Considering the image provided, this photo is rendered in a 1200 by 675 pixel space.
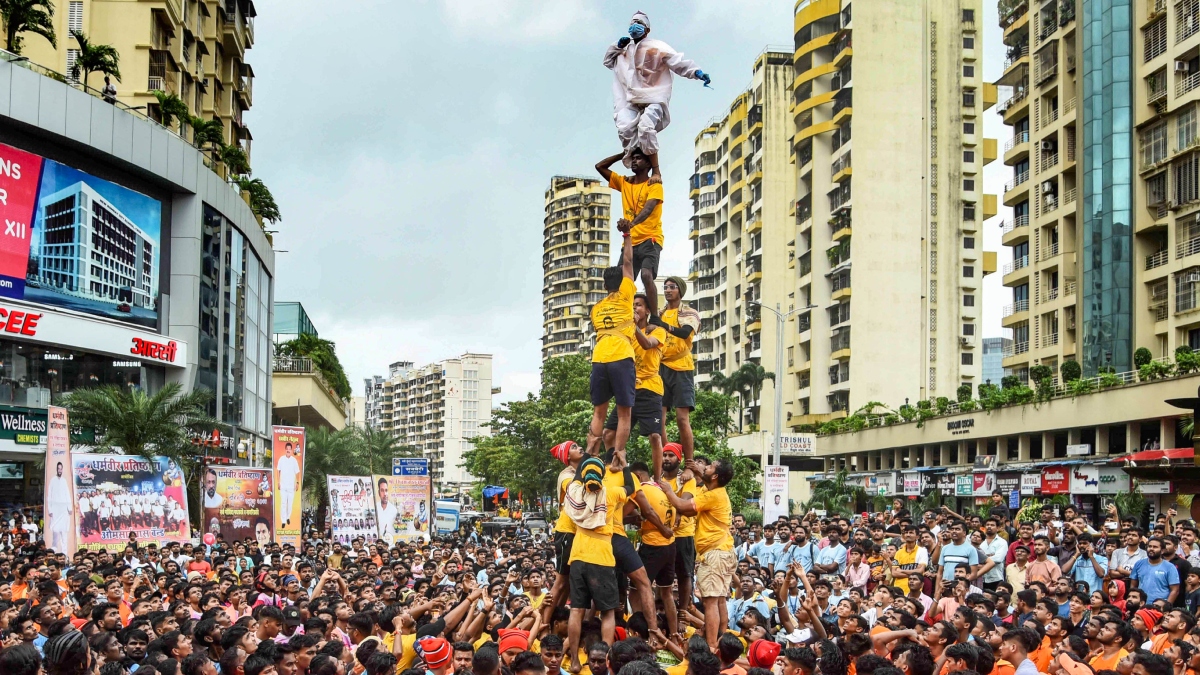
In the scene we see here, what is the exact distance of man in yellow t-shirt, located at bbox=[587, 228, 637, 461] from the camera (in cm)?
1361

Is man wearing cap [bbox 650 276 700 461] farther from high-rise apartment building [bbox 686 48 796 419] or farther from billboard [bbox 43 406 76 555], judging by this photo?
high-rise apartment building [bbox 686 48 796 419]

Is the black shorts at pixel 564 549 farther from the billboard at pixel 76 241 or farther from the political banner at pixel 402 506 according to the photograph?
the billboard at pixel 76 241

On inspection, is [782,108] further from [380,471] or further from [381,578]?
[381,578]

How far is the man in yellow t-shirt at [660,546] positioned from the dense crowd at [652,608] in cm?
2

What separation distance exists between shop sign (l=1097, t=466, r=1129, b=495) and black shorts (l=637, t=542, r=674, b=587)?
32337 millimetres

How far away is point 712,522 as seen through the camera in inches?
491

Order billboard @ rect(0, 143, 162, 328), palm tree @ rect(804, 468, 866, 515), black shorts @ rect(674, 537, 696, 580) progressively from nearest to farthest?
black shorts @ rect(674, 537, 696, 580), billboard @ rect(0, 143, 162, 328), palm tree @ rect(804, 468, 866, 515)

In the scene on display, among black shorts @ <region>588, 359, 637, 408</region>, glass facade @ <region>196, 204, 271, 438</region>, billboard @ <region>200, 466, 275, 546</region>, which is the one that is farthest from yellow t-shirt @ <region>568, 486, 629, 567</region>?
glass facade @ <region>196, 204, 271, 438</region>

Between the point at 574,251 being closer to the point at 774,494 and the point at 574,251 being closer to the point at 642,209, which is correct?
the point at 774,494

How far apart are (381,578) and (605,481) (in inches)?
248

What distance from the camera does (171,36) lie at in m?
53.8

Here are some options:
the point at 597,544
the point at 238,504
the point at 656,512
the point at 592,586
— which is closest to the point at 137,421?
the point at 238,504

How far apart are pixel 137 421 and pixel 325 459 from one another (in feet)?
97.5

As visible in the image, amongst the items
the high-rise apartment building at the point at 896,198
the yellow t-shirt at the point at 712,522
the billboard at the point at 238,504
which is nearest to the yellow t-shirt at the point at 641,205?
the yellow t-shirt at the point at 712,522
